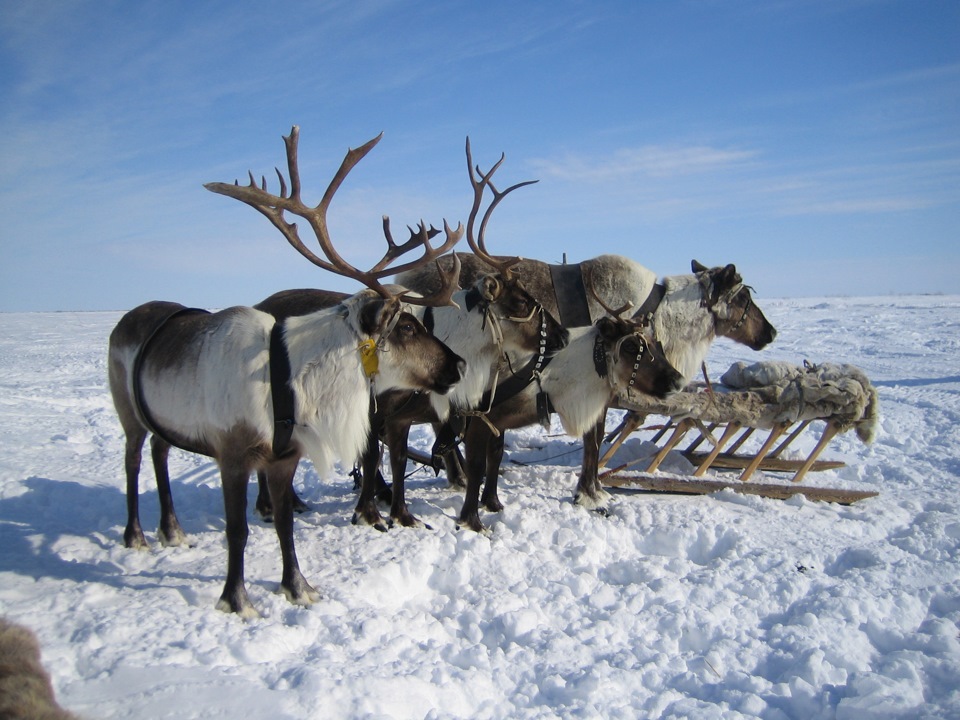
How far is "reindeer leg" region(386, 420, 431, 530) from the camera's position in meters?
5.40

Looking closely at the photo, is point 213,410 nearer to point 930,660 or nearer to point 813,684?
point 813,684

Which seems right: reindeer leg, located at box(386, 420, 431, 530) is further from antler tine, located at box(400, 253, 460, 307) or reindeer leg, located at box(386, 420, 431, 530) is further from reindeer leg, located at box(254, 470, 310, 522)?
antler tine, located at box(400, 253, 460, 307)

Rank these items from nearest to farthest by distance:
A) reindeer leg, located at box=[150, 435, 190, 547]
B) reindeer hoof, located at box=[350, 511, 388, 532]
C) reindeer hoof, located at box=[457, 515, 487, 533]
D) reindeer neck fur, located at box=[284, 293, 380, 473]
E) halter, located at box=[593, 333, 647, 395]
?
1. reindeer neck fur, located at box=[284, 293, 380, 473]
2. reindeer leg, located at box=[150, 435, 190, 547]
3. reindeer hoof, located at box=[350, 511, 388, 532]
4. reindeer hoof, located at box=[457, 515, 487, 533]
5. halter, located at box=[593, 333, 647, 395]

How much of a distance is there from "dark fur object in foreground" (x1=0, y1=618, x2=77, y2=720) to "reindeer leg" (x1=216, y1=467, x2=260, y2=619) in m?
1.65

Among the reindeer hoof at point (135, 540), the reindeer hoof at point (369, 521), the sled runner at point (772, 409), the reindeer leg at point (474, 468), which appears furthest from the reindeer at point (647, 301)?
the reindeer hoof at point (135, 540)

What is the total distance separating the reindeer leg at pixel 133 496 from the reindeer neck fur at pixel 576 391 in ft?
10.4

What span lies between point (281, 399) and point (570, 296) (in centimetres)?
337

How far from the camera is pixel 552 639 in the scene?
3775mm

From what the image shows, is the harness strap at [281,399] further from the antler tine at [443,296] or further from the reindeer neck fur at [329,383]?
the antler tine at [443,296]

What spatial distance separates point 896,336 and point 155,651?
21.3 m

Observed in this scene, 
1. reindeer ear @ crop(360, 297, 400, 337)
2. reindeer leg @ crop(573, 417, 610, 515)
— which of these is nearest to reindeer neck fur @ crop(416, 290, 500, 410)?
reindeer leg @ crop(573, 417, 610, 515)

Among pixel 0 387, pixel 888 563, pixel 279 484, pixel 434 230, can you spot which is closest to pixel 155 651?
pixel 279 484

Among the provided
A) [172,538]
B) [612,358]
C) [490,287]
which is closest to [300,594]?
[172,538]

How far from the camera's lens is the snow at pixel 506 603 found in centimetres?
310
